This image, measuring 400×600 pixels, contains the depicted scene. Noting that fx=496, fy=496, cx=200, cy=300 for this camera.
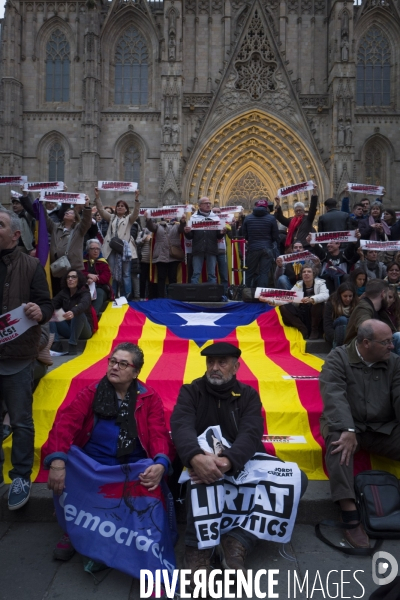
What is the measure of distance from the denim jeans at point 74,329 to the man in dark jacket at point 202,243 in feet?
9.56

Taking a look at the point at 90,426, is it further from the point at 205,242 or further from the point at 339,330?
the point at 205,242

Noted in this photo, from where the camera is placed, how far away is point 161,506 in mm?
3184

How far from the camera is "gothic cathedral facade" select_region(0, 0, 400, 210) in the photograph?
2322 centimetres

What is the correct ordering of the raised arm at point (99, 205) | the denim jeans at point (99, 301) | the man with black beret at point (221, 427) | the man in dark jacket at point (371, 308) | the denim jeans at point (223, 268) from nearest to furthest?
the man with black beret at point (221, 427) → the man in dark jacket at point (371, 308) → the denim jeans at point (99, 301) → the raised arm at point (99, 205) → the denim jeans at point (223, 268)

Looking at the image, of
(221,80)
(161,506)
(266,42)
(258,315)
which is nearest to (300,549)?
(161,506)

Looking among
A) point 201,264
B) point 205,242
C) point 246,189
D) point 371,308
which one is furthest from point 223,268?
point 246,189

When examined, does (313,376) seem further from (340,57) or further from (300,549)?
(340,57)

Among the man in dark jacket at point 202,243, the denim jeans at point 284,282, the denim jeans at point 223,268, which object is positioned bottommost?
the denim jeans at point 284,282

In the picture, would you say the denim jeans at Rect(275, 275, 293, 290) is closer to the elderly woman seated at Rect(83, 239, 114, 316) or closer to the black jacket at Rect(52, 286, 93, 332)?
the elderly woman seated at Rect(83, 239, 114, 316)

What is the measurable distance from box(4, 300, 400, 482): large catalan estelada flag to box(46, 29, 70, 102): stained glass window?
2021cm

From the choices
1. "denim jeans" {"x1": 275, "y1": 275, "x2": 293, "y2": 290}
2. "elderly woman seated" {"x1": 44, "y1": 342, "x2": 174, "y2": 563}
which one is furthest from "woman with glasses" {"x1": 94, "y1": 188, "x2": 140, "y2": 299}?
"elderly woman seated" {"x1": 44, "y1": 342, "x2": 174, "y2": 563}

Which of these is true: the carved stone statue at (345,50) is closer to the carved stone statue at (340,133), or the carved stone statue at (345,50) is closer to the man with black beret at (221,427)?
the carved stone statue at (340,133)

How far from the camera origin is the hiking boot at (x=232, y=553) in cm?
299

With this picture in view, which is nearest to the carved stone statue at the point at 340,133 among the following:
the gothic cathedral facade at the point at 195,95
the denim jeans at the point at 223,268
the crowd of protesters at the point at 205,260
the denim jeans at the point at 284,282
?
the gothic cathedral facade at the point at 195,95
